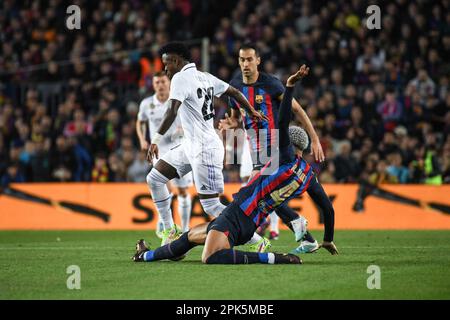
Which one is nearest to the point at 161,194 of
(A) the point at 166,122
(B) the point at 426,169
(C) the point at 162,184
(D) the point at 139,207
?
(C) the point at 162,184

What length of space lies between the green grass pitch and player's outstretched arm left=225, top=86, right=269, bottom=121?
170cm

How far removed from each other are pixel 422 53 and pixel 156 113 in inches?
338

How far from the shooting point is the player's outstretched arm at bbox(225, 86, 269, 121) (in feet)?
33.9

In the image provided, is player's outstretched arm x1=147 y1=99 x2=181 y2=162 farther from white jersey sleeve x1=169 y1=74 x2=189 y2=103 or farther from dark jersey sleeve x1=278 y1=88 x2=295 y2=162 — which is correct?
dark jersey sleeve x1=278 y1=88 x2=295 y2=162

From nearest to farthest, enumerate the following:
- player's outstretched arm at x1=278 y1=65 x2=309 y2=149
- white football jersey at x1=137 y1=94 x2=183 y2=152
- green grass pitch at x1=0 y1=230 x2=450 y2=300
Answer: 1. green grass pitch at x1=0 y1=230 x2=450 y2=300
2. player's outstretched arm at x1=278 y1=65 x2=309 y2=149
3. white football jersey at x1=137 y1=94 x2=183 y2=152

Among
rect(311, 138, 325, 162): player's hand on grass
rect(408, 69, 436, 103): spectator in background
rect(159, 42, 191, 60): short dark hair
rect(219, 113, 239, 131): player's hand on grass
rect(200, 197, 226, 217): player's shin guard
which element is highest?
rect(159, 42, 191, 60): short dark hair

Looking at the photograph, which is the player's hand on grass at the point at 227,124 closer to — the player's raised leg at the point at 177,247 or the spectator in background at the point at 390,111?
the player's raised leg at the point at 177,247

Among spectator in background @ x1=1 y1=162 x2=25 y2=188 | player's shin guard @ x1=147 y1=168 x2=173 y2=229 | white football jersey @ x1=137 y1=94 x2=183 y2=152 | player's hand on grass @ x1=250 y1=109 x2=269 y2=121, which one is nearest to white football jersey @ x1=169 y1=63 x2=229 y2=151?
player's hand on grass @ x1=250 y1=109 x2=269 y2=121

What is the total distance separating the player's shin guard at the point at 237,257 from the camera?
893cm

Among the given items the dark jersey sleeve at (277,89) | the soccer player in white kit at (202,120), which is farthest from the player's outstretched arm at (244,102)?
the dark jersey sleeve at (277,89)

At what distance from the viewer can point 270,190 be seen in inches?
355

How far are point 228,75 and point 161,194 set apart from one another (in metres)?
10.0

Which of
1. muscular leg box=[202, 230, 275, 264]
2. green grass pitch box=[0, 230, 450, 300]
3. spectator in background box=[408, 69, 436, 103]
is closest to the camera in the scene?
green grass pitch box=[0, 230, 450, 300]

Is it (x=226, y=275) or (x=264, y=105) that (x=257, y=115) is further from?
(x=226, y=275)
